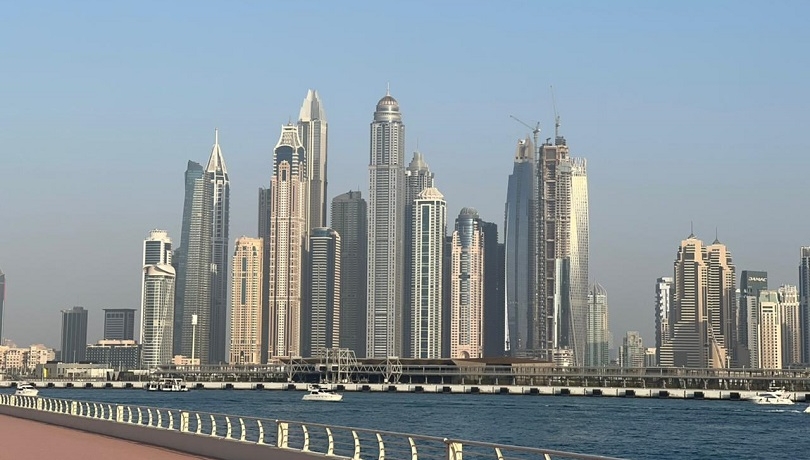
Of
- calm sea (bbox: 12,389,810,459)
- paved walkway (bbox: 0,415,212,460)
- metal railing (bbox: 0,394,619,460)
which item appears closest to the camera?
metal railing (bbox: 0,394,619,460)

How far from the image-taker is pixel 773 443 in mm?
107438

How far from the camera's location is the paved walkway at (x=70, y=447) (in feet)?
125

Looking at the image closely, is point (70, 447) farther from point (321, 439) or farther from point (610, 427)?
point (610, 427)

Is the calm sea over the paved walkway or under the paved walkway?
under

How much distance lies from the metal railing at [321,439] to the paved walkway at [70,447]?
1797mm

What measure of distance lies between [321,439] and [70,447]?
8.68 m

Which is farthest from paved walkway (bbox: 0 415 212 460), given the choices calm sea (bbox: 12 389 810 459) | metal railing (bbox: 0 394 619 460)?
calm sea (bbox: 12 389 810 459)

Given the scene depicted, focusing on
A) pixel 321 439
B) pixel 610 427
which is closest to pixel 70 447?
pixel 321 439

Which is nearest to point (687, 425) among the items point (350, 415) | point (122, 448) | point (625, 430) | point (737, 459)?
point (625, 430)

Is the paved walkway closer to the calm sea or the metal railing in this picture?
the metal railing

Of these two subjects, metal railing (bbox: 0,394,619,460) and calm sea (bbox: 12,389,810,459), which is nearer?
metal railing (bbox: 0,394,619,460)

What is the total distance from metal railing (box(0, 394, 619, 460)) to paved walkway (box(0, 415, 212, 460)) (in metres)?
1.80

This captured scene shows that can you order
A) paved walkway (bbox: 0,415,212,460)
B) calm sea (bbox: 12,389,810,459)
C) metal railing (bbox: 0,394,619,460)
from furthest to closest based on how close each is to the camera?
calm sea (bbox: 12,389,810,459)
paved walkway (bbox: 0,415,212,460)
metal railing (bbox: 0,394,619,460)

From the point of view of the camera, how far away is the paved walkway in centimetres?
3809
